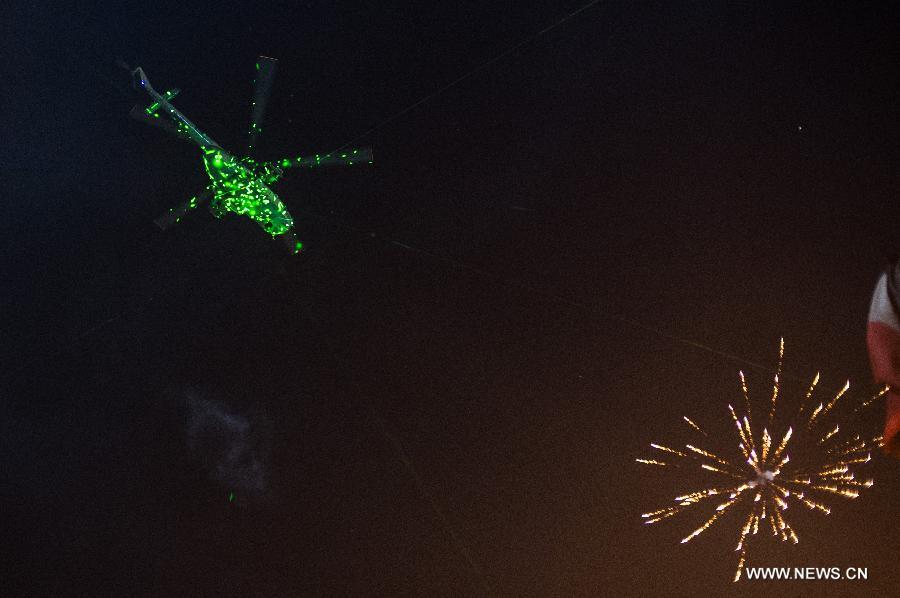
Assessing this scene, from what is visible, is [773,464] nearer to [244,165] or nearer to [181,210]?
[244,165]

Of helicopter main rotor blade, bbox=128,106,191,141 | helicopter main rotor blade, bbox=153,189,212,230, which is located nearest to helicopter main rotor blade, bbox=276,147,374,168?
helicopter main rotor blade, bbox=153,189,212,230

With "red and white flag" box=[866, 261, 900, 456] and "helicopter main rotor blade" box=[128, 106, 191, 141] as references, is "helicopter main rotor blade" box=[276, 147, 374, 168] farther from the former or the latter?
"red and white flag" box=[866, 261, 900, 456]

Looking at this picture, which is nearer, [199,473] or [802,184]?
[802,184]

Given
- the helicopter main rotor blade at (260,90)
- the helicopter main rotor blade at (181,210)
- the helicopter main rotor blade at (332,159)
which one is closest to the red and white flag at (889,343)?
the helicopter main rotor blade at (332,159)

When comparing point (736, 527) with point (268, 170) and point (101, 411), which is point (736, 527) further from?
point (101, 411)

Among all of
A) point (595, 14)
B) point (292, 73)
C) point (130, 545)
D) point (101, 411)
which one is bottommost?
point (130, 545)

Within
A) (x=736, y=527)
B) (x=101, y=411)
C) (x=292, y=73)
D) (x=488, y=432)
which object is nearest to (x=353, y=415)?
(x=488, y=432)

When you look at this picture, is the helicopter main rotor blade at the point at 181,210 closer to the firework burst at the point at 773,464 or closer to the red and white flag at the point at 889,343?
the firework burst at the point at 773,464
